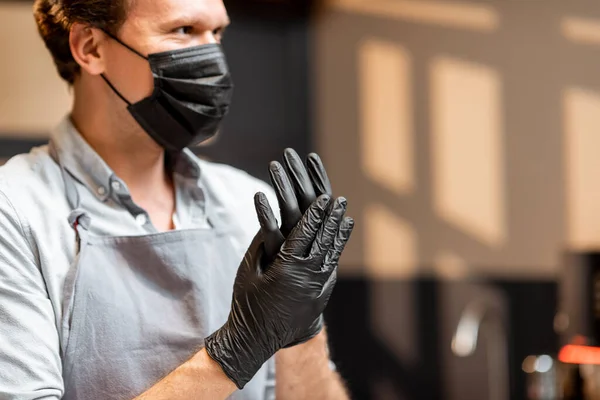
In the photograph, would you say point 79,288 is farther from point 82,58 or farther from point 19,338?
point 82,58

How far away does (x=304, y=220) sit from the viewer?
133 centimetres

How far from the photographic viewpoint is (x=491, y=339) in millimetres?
3588

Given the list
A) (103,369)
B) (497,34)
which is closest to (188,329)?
(103,369)

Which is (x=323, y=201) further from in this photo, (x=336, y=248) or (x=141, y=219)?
(x=141, y=219)

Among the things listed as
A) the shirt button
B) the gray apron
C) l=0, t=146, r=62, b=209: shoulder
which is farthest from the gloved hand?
l=0, t=146, r=62, b=209: shoulder

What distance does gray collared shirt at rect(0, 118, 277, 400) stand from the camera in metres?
1.35

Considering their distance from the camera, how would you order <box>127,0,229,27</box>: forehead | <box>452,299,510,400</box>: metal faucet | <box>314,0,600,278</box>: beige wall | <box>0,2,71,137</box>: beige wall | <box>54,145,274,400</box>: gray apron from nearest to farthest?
<box>54,145,274,400</box>: gray apron
<box>127,0,229,27</box>: forehead
<box>314,0,600,278</box>: beige wall
<box>452,299,510,400</box>: metal faucet
<box>0,2,71,137</box>: beige wall

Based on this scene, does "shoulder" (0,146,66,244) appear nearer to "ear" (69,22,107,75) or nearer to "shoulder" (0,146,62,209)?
"shoulder" (0,146,62,209)

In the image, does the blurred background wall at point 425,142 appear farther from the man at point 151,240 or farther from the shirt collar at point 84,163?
the shirt collar at point 84,163

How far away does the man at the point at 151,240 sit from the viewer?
1352 mm

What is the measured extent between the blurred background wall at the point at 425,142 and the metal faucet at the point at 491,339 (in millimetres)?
16

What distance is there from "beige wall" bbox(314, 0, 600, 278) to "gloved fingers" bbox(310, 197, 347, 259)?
2.13 m

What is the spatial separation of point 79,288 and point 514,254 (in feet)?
8.03

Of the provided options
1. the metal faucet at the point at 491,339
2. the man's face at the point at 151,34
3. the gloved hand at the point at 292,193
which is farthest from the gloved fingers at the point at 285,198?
the metal faucet at the point at 491,339
